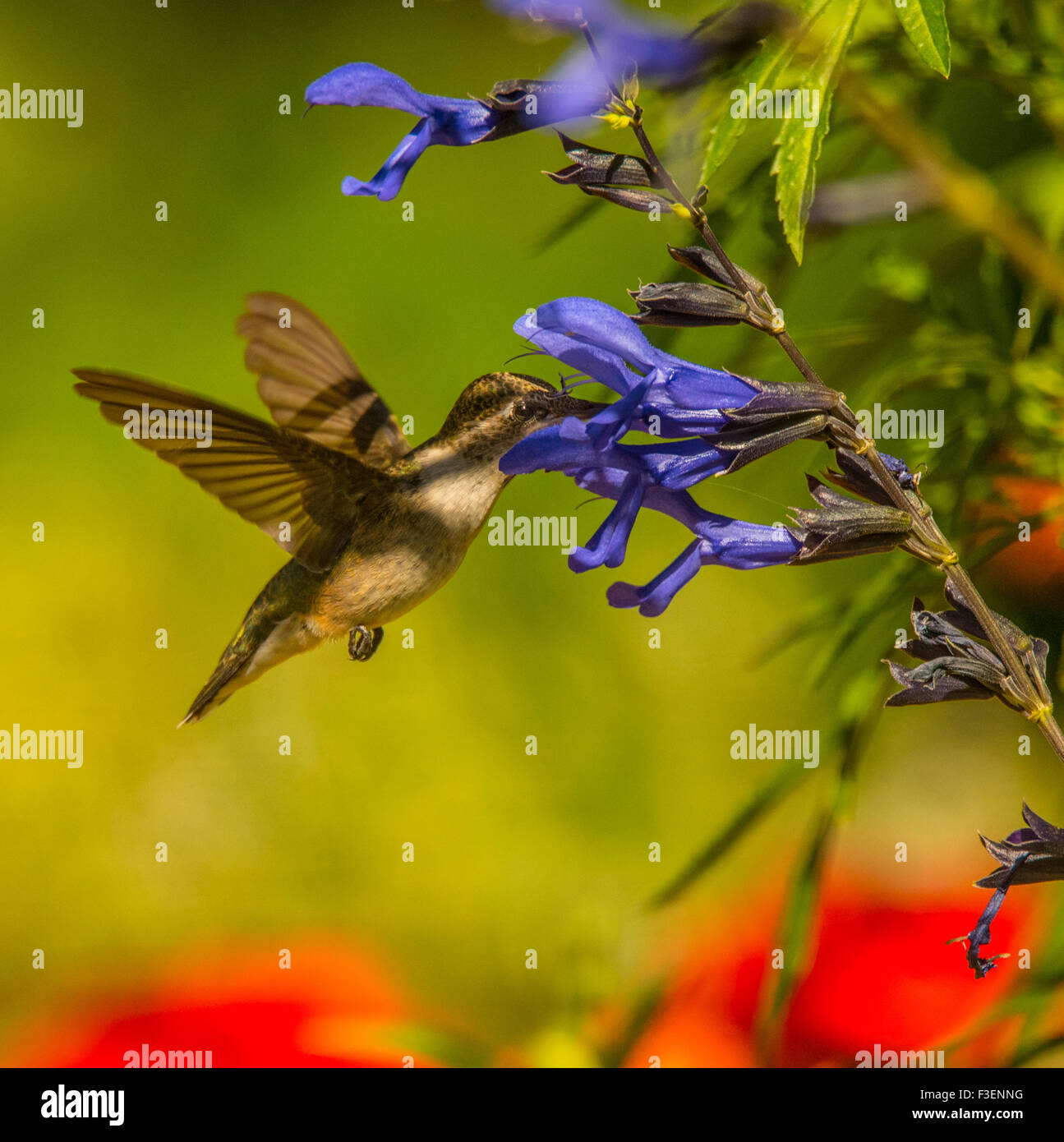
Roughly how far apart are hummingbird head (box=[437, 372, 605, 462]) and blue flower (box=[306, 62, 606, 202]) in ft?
0.48

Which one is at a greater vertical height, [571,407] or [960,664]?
[571,407]

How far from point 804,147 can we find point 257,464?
31 centimetres

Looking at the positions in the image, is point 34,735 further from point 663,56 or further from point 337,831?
point 663,56

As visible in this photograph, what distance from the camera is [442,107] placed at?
1.30ft

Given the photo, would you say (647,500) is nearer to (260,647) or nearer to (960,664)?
(960,664)

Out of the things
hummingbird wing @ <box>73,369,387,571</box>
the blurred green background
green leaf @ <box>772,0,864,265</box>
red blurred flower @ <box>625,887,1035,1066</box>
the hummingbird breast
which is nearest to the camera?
green leaf @ <box>772,0,864,265</box>

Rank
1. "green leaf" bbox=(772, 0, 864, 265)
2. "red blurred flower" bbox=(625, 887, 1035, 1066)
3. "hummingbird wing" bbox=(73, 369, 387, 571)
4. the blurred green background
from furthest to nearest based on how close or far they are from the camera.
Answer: the blurred green background, "red blurred flower" bbox=(625, 887, 1035, 1066), "hummingbird wing" bbox=(73, 369, 387, 571), "green leaf" bbox=(772, 0, 864, 265)

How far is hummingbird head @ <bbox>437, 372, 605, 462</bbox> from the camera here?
543 millimetres

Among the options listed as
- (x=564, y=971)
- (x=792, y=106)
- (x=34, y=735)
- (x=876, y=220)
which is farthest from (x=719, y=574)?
(x=792, y=106)

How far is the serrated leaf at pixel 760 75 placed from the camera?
13.8 inches

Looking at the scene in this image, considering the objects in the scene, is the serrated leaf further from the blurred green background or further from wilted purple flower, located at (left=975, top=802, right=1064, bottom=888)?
the blurred green background

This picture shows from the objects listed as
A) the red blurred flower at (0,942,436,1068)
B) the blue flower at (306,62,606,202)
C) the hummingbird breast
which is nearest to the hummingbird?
the hummingbird breast

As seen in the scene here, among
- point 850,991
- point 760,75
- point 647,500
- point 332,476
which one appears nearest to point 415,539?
point 332,476

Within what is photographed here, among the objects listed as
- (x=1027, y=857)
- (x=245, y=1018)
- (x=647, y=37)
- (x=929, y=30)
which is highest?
(x=647, y=37)
